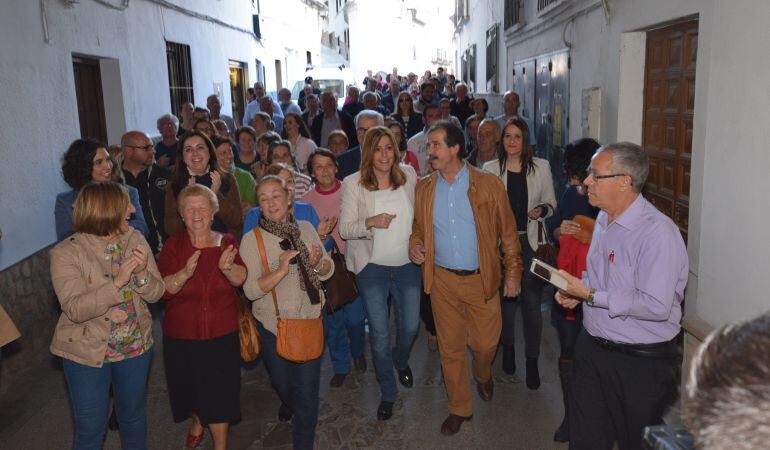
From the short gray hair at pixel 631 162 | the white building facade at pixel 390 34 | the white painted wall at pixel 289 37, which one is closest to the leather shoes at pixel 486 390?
the short gray hair at pixel 631 162

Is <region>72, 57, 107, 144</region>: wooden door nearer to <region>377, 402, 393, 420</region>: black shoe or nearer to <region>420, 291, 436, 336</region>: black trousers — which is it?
<region>420, 291, 436, 336</region>: black trousers

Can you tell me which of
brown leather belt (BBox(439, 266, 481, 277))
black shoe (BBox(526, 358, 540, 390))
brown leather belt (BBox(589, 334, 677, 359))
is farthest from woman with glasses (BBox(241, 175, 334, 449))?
black shoe (BBox(526, 358, 540, 390))

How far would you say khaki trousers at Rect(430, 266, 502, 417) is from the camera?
4715mm

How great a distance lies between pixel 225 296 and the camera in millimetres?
4219

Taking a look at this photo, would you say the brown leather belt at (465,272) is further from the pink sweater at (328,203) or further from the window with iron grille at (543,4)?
the window with iron grille at (543,4)

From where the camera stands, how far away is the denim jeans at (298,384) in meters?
4.12

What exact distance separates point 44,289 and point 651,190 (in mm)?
5916

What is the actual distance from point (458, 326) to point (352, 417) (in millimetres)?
1108

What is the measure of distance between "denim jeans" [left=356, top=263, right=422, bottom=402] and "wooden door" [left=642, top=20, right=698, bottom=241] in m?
1.92

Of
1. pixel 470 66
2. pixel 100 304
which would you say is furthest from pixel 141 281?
pixel 470 66

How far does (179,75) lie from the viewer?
1283cm

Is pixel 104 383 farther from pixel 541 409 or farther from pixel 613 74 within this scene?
pixel 613 74

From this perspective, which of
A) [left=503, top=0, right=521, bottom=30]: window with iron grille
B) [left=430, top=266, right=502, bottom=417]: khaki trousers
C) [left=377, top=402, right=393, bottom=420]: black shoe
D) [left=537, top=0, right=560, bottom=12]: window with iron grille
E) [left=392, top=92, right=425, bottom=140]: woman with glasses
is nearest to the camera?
[left=430, top=266, right=502, bottom=417]: khaki trousers

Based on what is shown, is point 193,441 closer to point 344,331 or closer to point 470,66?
point 344,331
